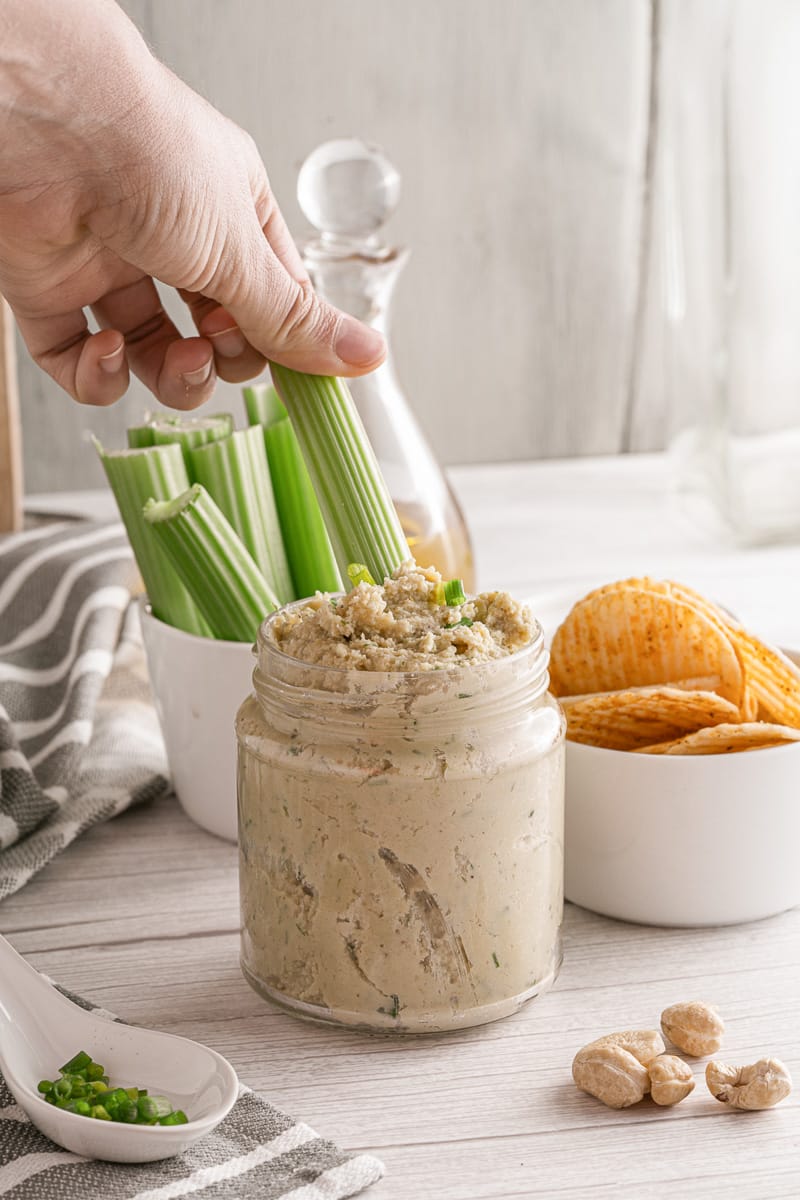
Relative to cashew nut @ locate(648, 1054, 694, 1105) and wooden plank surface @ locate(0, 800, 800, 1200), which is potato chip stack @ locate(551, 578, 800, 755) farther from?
cashew nut @ locate(648, 1054, 694, 1105)

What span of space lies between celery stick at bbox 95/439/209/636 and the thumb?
0.12m

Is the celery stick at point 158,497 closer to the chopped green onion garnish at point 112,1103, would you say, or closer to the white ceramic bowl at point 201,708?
the white ceramic bowl at point 201,708

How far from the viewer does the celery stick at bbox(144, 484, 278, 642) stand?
0.99 metres

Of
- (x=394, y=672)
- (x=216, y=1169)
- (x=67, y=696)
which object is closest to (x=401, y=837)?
(x=394, y=672)

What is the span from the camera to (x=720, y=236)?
5.31 ft

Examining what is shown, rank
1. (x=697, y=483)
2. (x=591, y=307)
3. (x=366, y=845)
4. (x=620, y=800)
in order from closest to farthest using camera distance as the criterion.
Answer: (x=366, y=845) < (x=620, y=800) < (x=697, y=483) < (x=591, y=307)

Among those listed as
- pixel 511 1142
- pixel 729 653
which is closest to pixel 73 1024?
pixel 511 1142

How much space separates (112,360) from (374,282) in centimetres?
26

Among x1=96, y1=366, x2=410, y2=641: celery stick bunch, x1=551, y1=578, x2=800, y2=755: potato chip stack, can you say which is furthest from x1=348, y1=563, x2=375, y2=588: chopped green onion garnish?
x1=551, y1=578, x2=800, y2=755: potato chip stack

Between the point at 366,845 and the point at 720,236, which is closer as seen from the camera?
the point at 366,845

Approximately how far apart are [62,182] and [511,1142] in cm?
60

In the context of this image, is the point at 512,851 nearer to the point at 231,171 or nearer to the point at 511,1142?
the point at 511,1142

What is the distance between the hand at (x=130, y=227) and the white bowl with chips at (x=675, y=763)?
26 cm

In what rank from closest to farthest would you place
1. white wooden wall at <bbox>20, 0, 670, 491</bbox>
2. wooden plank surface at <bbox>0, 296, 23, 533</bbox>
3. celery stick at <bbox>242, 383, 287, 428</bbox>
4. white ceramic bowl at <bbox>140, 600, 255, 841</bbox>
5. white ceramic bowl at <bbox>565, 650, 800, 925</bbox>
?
white ceramic bowl at <bbox>565, 650, 800, 925</bbox> < white ceramic bowl at <bbox>140, 600, 255, 841</bbox> < celery stick at <bbox>242, 383, 287, 428</bbox> < wooden plank surface at <bbox>0, 296, 23, 533</bbox> < white wooden wall at <bbox>20, 0, 670, 491</bbox>
